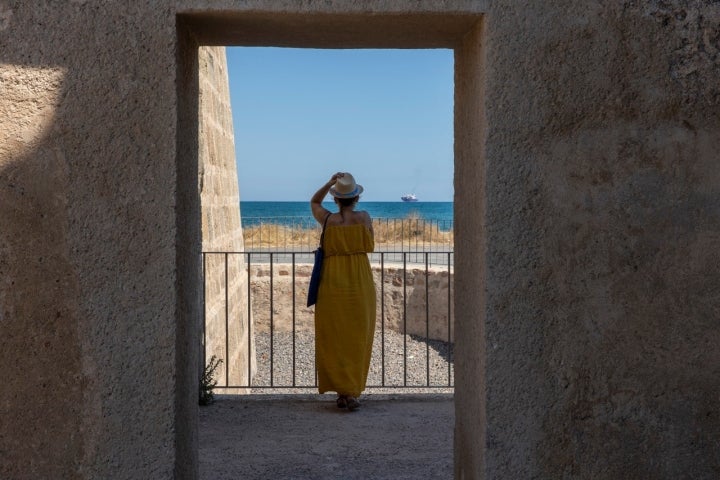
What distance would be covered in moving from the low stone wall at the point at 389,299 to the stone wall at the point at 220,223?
274 cm

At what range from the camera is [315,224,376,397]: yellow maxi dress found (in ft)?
18.5

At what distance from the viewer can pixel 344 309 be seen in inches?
224

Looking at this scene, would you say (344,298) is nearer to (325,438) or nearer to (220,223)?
(325,438)

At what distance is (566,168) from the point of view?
2.68 metres

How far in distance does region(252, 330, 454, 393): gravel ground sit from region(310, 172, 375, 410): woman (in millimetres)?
4222

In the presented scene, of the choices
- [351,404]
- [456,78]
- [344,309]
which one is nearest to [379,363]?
[351,404]

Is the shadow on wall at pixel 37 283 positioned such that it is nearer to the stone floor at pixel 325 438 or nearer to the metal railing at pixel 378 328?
the stone floor at pixel 325 438

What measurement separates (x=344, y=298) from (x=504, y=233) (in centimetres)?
313

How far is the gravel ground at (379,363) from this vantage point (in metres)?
10.4

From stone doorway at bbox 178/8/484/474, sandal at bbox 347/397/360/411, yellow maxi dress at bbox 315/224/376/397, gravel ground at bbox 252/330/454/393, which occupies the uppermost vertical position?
stone doorway at bbox 178/8/484/474

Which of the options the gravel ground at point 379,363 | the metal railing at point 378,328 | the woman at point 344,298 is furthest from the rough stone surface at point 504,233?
the gravel ground at point 379,363

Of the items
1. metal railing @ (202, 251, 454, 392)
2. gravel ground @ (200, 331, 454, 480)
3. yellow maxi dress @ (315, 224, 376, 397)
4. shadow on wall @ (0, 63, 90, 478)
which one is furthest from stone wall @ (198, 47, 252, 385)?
shadow on wall @ (0, 63, 90, 478)

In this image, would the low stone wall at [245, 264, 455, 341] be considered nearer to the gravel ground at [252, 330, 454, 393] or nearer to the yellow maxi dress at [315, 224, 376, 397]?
the gravel ground at [252, 330, 454, 393]

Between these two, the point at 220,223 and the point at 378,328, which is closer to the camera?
the point at 220,223
